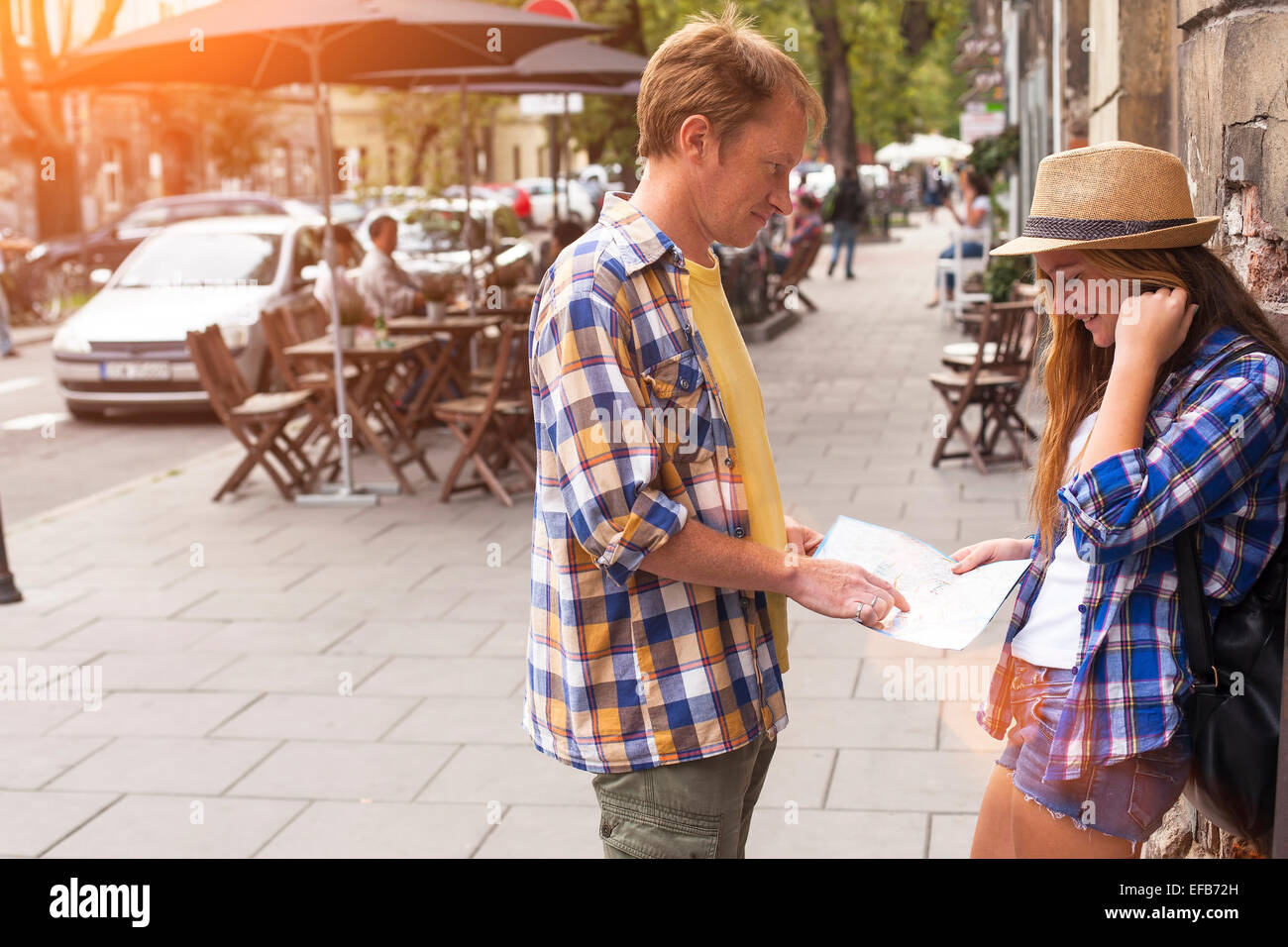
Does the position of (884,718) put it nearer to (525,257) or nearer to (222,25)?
(222,25)

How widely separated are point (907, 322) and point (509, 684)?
12.8 metres

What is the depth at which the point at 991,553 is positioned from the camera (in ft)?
8.08

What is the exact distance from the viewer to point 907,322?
17359mm

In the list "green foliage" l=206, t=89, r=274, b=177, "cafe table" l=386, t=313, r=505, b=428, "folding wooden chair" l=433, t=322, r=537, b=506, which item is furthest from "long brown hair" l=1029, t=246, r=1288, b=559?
"green foliage" l=206, t=89, r=274, b=177

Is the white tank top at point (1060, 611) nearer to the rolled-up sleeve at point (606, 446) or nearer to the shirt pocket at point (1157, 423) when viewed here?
the shirt pocket at point (1157, 423)

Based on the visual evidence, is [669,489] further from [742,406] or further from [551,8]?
[551,8]

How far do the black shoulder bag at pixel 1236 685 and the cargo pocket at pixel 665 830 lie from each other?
0.73 metres

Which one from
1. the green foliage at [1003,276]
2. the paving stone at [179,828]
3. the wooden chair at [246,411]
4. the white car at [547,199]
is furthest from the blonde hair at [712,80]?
the white car at [547,199]

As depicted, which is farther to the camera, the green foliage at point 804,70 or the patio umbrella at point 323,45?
the green foliage at point 804,70

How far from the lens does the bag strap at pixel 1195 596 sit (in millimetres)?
2078

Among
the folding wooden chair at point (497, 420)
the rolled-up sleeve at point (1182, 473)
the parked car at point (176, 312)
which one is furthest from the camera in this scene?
the parked car at point (176, 312)

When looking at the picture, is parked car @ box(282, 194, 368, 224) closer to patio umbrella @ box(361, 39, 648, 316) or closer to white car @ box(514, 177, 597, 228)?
white car @ box(514, 177, 597, 228)

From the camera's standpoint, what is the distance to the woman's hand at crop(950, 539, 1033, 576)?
243cm
